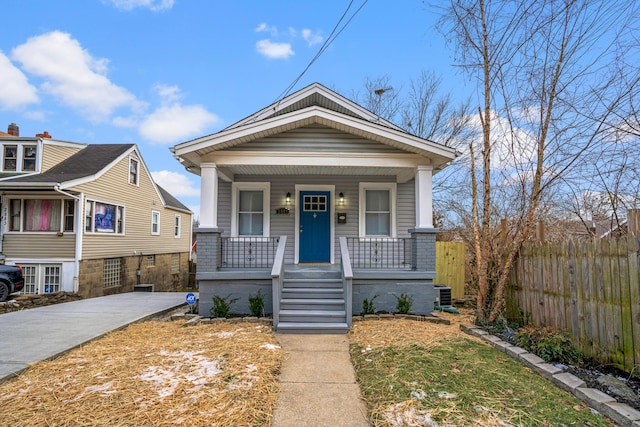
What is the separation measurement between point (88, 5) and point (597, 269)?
13334 millimetres

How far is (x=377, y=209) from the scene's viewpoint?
8.82 metres

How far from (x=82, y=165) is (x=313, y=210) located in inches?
403

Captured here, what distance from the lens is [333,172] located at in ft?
27.4

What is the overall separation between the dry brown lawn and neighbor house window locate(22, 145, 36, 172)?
36.1 ft

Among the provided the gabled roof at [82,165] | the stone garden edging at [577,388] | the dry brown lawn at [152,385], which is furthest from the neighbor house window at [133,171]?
the stone garden edging at [577,388]

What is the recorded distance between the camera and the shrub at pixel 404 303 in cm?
662

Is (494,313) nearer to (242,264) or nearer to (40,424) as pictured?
(242,264)

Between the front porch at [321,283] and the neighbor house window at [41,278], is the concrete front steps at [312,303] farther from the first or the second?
the neighbor house window at [41,278]

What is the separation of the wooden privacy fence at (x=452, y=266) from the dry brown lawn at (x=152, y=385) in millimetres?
6313

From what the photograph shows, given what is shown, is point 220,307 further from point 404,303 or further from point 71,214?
point 71,214

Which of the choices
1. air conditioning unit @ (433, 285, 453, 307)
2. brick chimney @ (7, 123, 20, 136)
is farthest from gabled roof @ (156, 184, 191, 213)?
air conditioning unit @ (433, 285, 453, 307)

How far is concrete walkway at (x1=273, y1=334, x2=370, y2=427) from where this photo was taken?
2.84 meters

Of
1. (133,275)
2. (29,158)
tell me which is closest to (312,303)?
(133,275)

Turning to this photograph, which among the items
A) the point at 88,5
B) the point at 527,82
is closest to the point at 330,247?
the point at 527,82
